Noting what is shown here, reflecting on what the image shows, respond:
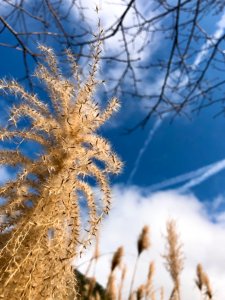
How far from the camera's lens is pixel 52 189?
109 centimetres

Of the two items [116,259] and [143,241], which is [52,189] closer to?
[116,259]

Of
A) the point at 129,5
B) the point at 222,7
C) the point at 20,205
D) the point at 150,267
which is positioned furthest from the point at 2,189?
the point at 150,267

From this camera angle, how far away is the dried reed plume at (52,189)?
41.4 inches

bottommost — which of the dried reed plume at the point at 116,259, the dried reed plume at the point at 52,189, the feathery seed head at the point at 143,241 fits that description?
the dried reed plume at the point at 52,189

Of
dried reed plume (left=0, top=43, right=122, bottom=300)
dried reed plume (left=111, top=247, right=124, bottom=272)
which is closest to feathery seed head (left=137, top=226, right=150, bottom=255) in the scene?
dried reed plume (left=111, top=247, right=124, bottom=272)

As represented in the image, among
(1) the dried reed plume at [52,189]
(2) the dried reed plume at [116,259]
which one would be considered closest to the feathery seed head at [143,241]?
(2) the dried reed plume at [116,259]

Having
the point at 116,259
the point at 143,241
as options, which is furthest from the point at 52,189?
the point at 143,241

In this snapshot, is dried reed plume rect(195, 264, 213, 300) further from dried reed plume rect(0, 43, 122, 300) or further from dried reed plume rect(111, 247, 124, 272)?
dried reed plume rect(0, 43, 122, 300)

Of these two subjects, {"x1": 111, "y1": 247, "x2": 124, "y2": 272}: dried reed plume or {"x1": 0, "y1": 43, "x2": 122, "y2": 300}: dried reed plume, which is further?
{"x1": 111, "y1": 247, "x2": 124, "y2": 272}: dried reed plume

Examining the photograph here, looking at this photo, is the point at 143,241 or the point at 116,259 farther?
the point at 143,241

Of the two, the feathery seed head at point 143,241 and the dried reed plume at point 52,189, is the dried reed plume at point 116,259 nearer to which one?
the feathery seed head at point 143,241

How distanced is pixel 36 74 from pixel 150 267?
381cm

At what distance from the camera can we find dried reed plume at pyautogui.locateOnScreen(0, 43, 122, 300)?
105 cm

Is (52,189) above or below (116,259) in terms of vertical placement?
below
